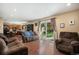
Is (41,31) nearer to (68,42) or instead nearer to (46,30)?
(46,30)

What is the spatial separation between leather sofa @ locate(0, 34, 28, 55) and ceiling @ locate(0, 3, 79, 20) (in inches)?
13.8

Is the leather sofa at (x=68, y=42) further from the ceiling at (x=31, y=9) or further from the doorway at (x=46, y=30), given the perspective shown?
the ceiling at (x=31, y=9)

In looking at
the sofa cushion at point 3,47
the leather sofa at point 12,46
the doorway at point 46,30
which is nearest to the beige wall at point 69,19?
the doorway at point 46,30

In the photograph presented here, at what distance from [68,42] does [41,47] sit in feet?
1.51

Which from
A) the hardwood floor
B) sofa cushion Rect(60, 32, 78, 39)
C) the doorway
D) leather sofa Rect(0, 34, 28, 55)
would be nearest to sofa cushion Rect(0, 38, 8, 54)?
leather sofa Rect(0, 34, 28, 55)

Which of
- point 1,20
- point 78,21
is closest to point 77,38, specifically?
point 78,21

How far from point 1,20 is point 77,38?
1.29m

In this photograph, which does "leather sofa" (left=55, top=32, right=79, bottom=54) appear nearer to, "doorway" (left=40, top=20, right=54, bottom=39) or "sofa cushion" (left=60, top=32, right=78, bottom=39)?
"sofa cushion" (left=60, top=32, right=78, bottom=39)

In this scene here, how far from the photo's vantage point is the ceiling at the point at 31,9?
2166mm

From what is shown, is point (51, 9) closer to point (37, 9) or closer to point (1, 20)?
point (37, 9)

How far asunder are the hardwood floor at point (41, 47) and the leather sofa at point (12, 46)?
0.09 meters

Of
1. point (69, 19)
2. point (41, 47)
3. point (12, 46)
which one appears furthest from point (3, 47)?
point (69, 19)

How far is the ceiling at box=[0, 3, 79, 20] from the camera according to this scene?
2166 millimetres

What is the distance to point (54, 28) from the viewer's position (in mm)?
2230
